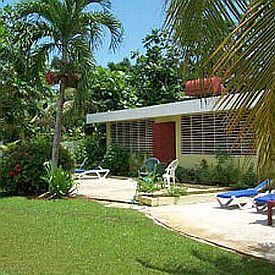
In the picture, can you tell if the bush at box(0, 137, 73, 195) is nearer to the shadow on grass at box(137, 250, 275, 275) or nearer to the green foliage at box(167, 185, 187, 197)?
the green foliage at box(167, 185, 187, 197)

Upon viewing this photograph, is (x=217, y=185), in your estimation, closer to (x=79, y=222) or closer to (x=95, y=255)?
(x=79, y=222)

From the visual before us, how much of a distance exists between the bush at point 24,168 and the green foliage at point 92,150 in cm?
972

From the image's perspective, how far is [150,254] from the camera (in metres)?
7.81

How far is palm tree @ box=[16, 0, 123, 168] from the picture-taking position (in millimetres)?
15055

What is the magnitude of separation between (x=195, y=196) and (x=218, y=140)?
496 cm

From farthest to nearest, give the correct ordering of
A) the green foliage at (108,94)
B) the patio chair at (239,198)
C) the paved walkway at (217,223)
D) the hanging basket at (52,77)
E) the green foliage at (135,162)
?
the green foliage at (108,94), the green foliage at (135,162), the hanging basket at (52,77), the patio chair at (239,198), the paved walkway at (217,223)

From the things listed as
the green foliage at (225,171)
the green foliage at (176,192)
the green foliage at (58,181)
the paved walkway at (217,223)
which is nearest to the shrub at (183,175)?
the green foliage at (225,171)

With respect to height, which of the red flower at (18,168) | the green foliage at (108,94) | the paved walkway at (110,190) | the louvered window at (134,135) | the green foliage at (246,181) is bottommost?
the paved walkway at (110,190)

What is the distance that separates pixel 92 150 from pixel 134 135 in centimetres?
325

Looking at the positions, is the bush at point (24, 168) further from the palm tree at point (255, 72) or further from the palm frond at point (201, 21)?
the palm tree at point (255, 72)

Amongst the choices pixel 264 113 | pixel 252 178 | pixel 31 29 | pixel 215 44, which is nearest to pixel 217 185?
pixel 252 178

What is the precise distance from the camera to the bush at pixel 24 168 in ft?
52.3

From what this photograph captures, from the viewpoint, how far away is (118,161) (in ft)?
79.8

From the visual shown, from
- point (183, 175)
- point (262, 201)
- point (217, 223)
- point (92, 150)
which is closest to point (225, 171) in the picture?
point (183, 175)
